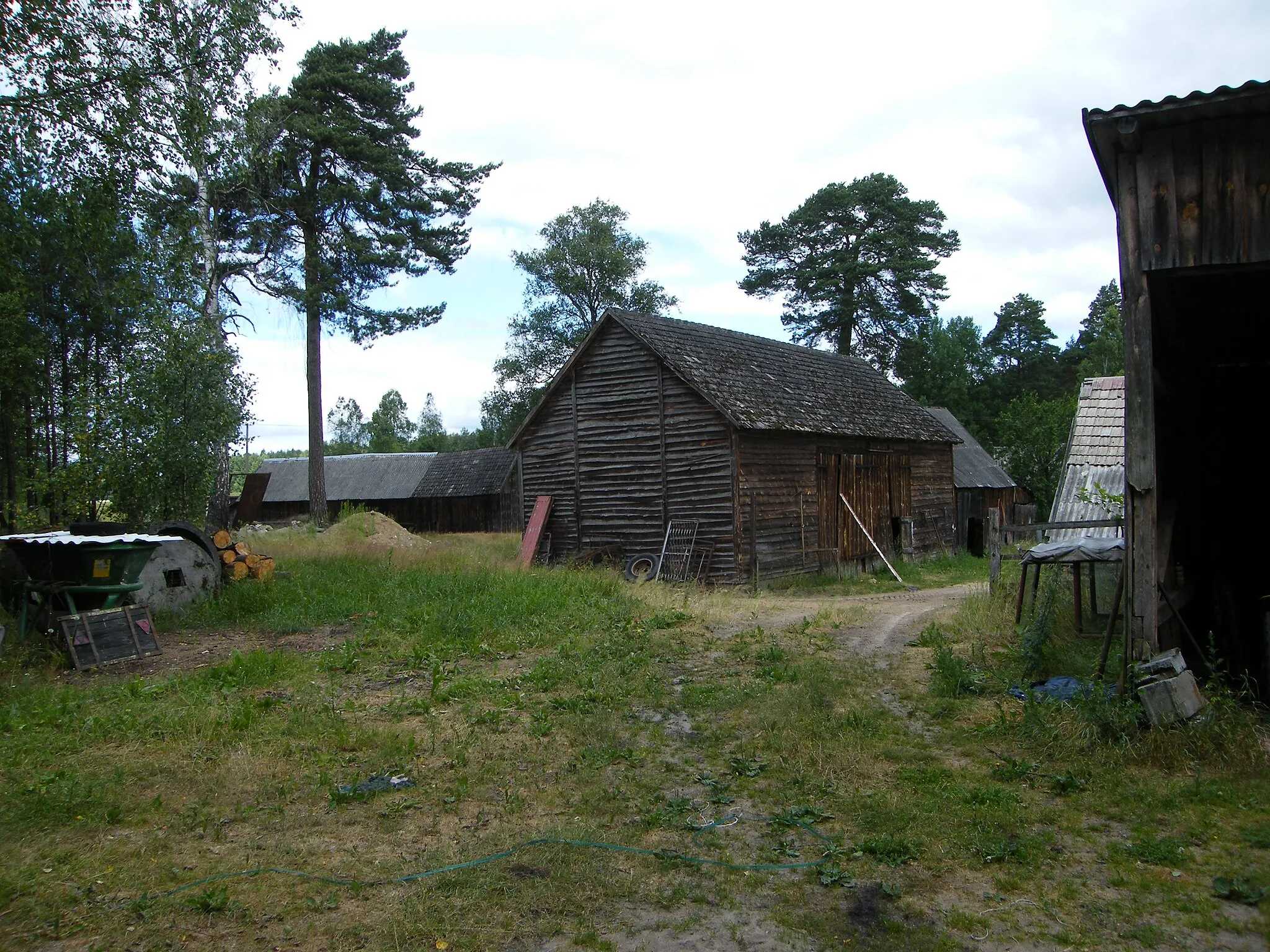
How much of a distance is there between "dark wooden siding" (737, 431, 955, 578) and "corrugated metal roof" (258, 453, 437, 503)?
79.0ft

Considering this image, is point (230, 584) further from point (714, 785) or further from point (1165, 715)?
point (1165, 715)

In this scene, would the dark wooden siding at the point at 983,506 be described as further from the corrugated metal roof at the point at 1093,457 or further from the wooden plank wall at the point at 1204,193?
the wooden plank wall at the point at 1204,193

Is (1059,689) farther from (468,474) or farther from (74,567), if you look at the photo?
(468,474)

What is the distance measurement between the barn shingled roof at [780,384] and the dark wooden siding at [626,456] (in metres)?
0.45

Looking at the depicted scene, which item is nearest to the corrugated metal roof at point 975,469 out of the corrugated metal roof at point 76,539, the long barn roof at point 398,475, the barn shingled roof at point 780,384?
the barn shingled roof at point 780,384

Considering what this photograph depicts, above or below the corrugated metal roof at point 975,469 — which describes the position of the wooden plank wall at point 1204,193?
above

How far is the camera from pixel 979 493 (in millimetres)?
35938

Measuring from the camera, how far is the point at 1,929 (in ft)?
13.9

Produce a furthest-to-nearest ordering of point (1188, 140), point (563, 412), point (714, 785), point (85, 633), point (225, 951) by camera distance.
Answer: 1. point (563, 412)
2. point (85, 633)
3. point (1188, 140)
4. point (714, 785)
5. point (225, 951)

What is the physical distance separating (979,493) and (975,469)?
1.51 metres

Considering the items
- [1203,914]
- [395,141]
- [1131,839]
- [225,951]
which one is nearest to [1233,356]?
[1131,839]

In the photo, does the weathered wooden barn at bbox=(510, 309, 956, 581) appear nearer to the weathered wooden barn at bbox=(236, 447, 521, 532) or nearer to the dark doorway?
the dark doorway

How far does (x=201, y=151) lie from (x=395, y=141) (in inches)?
561

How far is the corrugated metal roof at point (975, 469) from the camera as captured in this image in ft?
117
